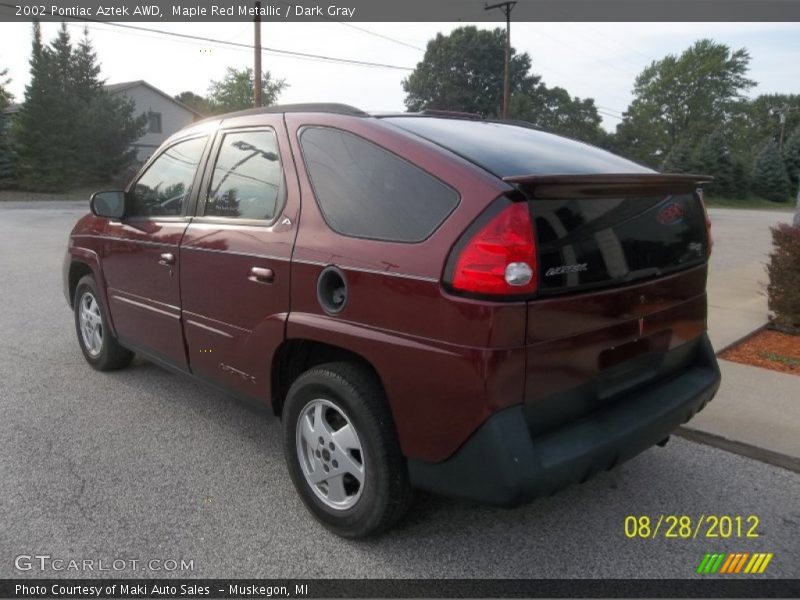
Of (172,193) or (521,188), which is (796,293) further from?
(172,193)

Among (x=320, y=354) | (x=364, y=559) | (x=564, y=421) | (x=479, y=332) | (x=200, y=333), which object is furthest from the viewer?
(x=200, y=333)

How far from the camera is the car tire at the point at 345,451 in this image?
2477 mm

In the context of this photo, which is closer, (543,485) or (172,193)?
(543,485)

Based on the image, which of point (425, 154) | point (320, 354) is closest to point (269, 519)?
point (320, 354)

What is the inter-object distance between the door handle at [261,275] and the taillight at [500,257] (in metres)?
1.00

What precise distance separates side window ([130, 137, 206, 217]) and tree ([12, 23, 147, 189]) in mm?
35226

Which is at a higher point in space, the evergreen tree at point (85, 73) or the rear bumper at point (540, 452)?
the evergreen tree at point (85, 73)

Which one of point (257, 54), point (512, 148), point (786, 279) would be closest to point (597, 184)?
point (512, 148)

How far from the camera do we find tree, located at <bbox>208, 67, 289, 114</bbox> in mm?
51469

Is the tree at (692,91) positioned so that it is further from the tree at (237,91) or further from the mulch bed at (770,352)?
the mulch bed at (770,352)

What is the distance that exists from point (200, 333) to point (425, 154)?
5.50ft

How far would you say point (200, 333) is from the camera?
3402 mm

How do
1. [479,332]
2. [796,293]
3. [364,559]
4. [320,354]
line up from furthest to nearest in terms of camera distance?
1. [796,293]
2. [320,354]
3. [364,559]
4. [479,332]

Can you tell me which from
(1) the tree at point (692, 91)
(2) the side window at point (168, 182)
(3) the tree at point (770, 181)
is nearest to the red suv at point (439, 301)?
(2) the side window at point (168, 182)
